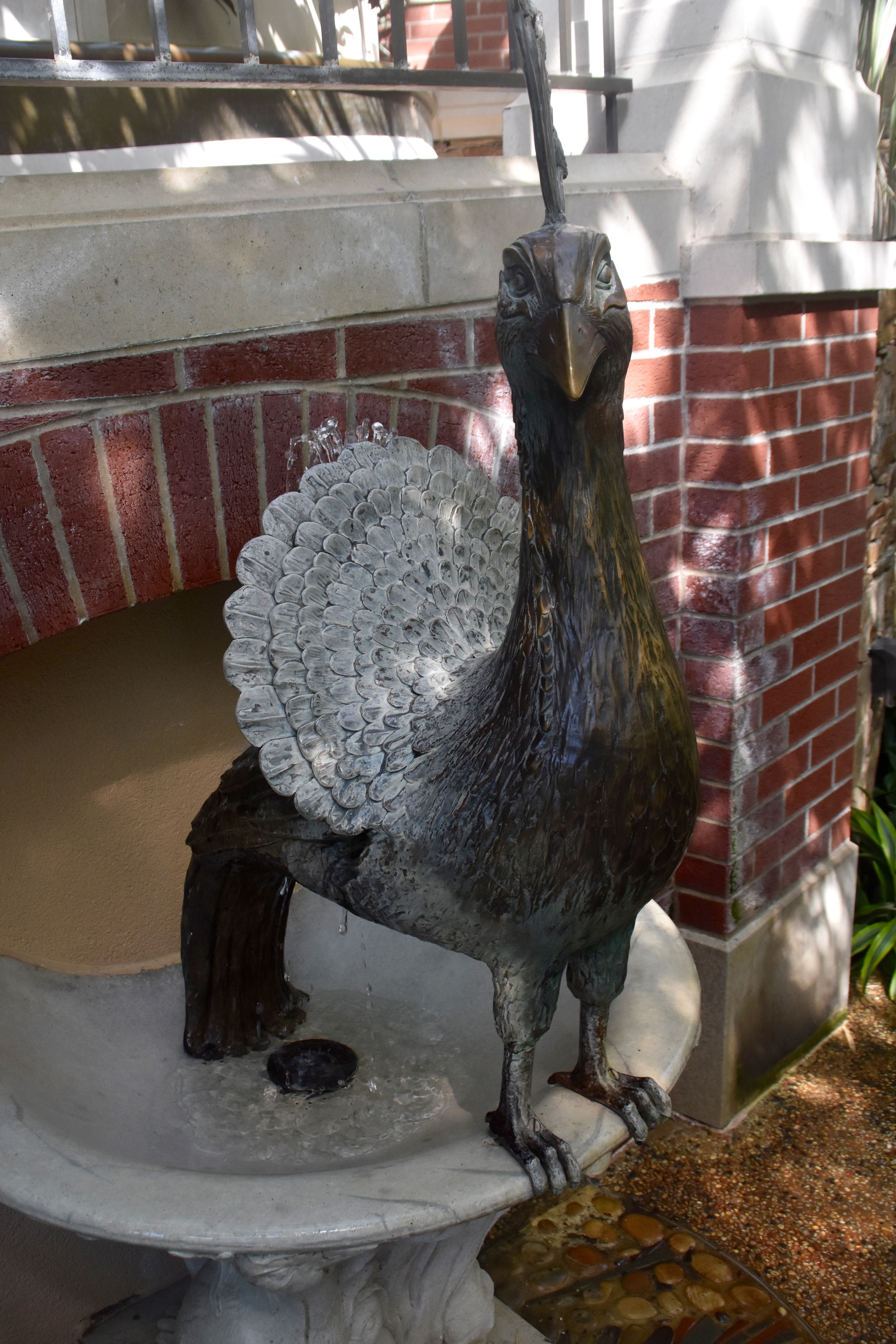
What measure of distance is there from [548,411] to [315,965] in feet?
3.86

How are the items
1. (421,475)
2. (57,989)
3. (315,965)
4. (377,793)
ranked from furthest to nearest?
(315,965), (57,989), (421,475), (377,793)

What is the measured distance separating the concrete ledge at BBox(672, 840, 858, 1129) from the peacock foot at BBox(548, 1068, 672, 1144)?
3.61ft

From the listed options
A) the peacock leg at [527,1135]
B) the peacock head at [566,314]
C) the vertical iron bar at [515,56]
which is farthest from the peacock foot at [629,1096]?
the vertical iron bar at [515,56]

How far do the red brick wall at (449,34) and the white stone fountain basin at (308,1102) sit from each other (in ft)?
17.8

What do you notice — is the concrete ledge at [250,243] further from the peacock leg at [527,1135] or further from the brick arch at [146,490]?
the peacock leg at [527,1135]

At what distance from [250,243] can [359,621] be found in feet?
2.06

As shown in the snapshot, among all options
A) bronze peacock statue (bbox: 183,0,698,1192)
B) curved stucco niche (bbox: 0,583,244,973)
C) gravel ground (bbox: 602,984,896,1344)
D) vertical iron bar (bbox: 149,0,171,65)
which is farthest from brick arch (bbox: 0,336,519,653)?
gravel ground (bbox: 602,984,896,1344)

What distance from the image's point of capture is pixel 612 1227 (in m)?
2.44

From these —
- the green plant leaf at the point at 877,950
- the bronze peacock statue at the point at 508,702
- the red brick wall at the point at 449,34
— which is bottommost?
the green plant leaf at the point at 877,950

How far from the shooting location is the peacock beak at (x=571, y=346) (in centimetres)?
106

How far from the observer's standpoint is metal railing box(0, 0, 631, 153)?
5.09 ft

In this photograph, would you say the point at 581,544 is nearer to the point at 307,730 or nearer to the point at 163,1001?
the point at 307,730

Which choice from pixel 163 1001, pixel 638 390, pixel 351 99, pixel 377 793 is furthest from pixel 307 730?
pixel 351 99

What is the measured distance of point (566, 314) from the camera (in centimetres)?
106
